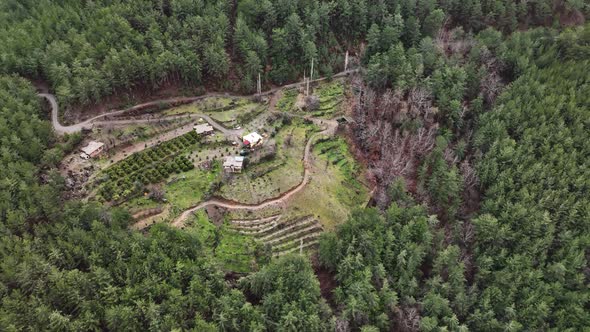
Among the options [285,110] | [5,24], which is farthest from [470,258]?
[5,24]

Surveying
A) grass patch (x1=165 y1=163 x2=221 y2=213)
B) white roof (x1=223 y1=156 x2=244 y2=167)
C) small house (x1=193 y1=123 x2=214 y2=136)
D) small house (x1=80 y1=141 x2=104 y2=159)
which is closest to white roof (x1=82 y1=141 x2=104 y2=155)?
small house (x1=80 y1=141 x2=104 y2=159)

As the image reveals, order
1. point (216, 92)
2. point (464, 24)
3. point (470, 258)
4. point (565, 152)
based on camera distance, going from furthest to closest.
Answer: point (464, 24), point (216, 92), point (565, 152), point (470, 258)

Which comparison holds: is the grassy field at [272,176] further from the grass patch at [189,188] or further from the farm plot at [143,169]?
the farm plot at [143,169]

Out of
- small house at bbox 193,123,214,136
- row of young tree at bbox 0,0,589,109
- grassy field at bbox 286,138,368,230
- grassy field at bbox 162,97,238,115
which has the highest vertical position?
row of young tree at bbox 0,0,589,109

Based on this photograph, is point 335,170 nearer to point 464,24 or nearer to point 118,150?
point 118,150

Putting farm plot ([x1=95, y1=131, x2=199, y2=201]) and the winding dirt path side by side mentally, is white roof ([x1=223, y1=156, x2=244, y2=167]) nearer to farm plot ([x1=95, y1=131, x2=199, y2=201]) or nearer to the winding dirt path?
farm plot ([x1=95, y1=131, x2=199, y2=201])
